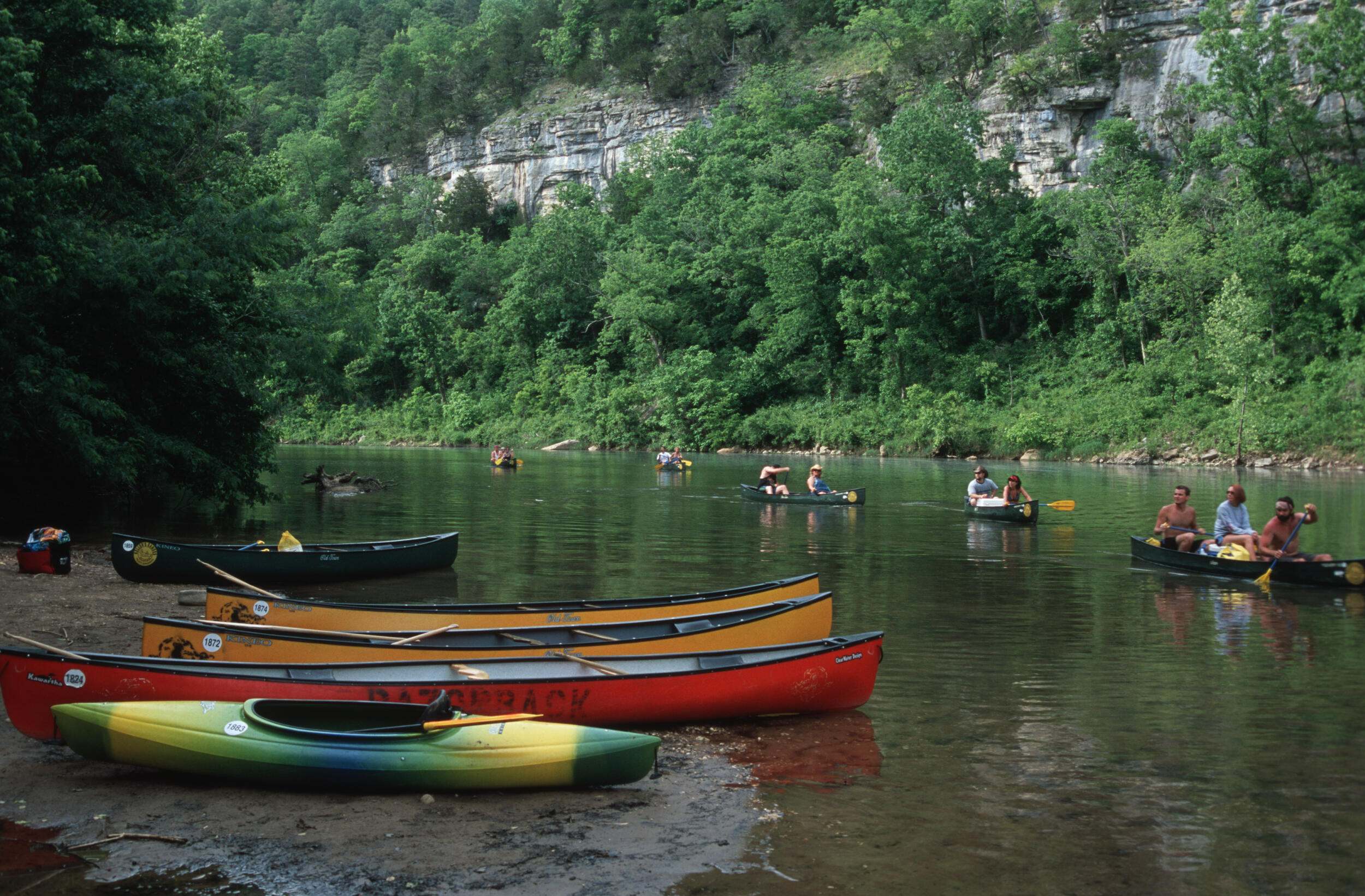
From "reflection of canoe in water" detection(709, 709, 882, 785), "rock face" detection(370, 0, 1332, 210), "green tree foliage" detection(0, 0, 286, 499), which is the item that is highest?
"rock face" detection(370, 0, 1332, 210)

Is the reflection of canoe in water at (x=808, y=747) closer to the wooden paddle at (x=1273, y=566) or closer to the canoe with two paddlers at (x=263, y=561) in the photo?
the canoe with two paddlers at (x=263, y=561)

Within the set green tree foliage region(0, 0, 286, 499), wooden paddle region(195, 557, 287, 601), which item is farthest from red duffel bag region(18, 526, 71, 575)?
green tree foliage region(0, 0, 286, 499)

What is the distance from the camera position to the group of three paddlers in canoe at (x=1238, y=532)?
47.7 feet

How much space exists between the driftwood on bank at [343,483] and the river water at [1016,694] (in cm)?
585

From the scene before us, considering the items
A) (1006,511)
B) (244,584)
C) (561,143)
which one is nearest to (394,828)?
(244,584)

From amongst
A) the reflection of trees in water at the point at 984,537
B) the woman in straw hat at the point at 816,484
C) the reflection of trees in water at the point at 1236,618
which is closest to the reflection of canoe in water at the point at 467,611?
the reflection of trees in water at the point at 1236,618

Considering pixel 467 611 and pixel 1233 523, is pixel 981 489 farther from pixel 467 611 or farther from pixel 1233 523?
pixel 467 611

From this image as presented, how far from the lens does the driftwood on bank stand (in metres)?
29.7

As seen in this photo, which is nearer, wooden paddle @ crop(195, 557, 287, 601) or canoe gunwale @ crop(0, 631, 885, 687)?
canoe gunwale @ crop(0, 631, 885, 687)

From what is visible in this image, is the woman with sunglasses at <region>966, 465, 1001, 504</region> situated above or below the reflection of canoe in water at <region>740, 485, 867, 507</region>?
above

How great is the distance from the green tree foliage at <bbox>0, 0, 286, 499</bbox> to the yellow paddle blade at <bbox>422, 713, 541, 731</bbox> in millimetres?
10953

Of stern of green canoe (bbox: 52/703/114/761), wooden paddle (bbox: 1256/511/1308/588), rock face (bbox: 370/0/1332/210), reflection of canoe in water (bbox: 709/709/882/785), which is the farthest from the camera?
rock face (bbox: 370/0/1332/210)

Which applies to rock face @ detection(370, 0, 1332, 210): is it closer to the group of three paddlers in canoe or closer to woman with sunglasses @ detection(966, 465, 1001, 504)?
woman with sunglasses @ detection(966, 465, 1001, 504)

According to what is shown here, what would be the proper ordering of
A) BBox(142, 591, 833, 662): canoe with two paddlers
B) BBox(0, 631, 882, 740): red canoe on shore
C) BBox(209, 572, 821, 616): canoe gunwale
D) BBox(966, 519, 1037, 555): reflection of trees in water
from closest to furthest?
BBox(0, 631, 882, 740): red canoe on shore, BBox(142, 591, 833, 662): canoe with two paddlers, BBox(209, 572, 821, 616): canoe gunwale, BBox(966, 519, 1037, 555): reflection of trees in water
